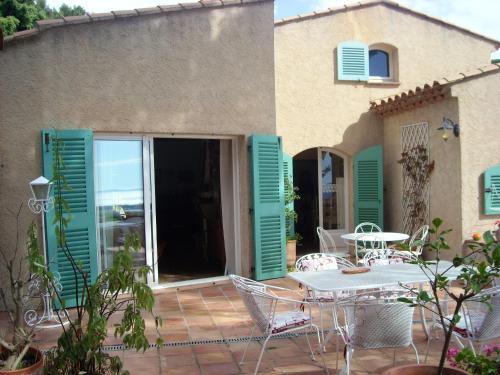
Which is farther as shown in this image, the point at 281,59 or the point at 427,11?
the point at 427,11

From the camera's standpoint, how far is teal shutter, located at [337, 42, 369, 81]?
30.8 feet

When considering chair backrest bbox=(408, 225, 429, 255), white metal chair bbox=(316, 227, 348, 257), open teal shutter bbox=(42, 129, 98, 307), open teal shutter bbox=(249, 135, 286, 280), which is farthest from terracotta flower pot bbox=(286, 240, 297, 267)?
open teal shutter bbox=(42, 129, 98, 307)

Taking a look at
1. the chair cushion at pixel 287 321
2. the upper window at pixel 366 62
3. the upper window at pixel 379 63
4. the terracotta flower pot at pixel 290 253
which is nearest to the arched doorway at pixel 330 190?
the terracotta flower pot at pixel 290 253

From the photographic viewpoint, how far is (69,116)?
623cm

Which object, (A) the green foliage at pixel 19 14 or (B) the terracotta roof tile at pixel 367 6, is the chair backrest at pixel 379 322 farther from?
(A) the green foliage at pixel 19 14

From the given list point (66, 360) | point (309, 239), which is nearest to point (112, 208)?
point (66, 360)

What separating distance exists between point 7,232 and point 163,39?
3.25 meters

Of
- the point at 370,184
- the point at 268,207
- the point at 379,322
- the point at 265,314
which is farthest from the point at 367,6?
the point at 379,322

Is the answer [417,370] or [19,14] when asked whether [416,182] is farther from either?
[19,14]

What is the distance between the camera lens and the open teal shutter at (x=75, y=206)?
6.04 m

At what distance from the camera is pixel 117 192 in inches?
263

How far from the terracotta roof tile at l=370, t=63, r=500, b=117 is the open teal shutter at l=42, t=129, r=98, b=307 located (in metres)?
5.24

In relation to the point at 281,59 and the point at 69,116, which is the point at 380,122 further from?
the point at 69,116

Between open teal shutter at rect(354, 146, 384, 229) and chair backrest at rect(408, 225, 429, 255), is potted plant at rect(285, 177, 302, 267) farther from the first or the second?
chair backrest at rect(408, 225, 429, 255)
